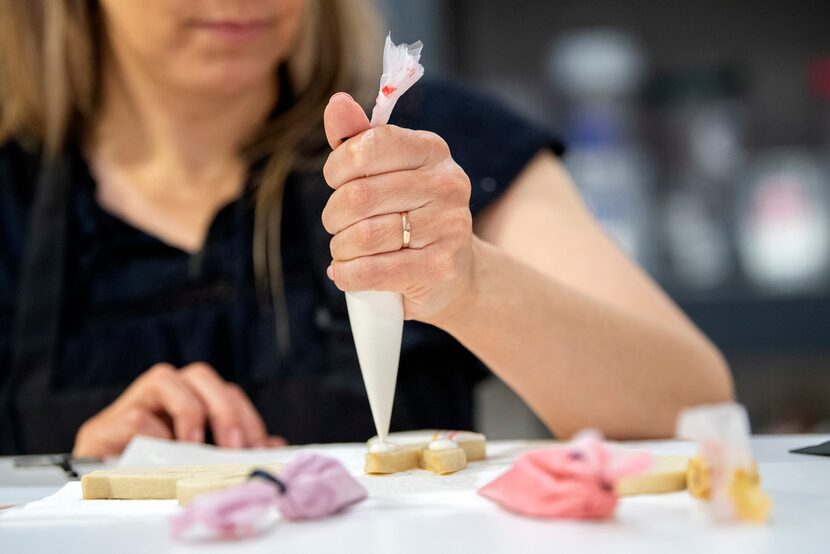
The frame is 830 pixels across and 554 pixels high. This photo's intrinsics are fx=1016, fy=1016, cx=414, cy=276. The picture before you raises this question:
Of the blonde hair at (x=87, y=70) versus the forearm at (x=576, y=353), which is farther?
the blonde hair at (x=87, y=70)

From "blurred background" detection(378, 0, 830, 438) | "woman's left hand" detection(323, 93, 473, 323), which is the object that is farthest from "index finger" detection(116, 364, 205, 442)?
"blurred background" detection(378, 0, 830, 438)

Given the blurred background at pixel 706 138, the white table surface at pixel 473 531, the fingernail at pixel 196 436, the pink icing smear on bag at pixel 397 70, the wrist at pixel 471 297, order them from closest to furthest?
the white table surface at pixel 473 531, the pink icing smear on bag at pixel 397 70, the wrist at pixel 471 297, the fingernail at pixel 196 436, the blurred background at pixel 706 138

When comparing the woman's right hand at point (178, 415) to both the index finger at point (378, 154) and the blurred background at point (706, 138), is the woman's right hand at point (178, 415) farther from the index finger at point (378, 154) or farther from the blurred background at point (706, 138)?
the blurred background at point (706, 138)

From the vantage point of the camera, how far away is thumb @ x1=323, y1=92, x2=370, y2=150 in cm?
51

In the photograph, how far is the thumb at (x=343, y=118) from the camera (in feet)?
1.66

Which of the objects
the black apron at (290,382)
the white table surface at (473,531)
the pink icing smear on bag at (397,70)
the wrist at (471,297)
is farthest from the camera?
the black apron at (290,382)

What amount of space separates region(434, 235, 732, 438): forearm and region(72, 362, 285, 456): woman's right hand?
196 mm

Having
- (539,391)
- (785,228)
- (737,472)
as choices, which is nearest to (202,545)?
(737,472)

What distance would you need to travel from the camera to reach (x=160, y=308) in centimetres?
96

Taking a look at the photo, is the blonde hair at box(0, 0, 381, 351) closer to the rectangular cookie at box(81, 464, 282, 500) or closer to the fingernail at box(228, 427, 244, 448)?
the fingernail at box(228, 427, 244, 448)

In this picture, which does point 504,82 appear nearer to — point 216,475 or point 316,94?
point 316,94

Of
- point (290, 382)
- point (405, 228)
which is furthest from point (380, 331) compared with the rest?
point (290, 382)

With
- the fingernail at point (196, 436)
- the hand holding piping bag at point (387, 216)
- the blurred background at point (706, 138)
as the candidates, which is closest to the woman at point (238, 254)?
the fingernail at point (196, 436)

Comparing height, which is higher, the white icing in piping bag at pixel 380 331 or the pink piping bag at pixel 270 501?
the white icing in piping bag at pixel 380 331
